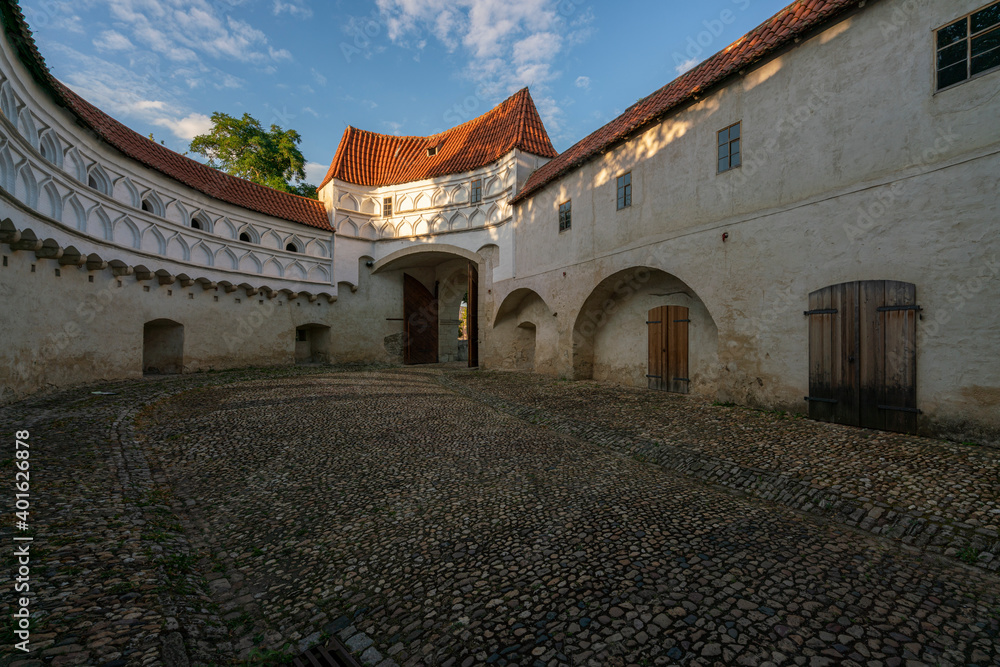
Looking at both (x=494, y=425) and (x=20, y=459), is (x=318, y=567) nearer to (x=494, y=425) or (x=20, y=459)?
(x=20, y=459)

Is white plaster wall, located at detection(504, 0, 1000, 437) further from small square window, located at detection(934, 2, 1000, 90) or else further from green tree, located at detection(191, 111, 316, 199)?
green tree, located at detection(191, 111, 316, 199)

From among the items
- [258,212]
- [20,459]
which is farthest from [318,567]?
[258,212]

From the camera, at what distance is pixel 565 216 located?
1304 cm

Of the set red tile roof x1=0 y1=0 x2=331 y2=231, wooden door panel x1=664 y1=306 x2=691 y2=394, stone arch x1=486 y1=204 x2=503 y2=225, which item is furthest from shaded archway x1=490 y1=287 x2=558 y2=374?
red tile roof x1=0 y1=0 x2=331 y2=231

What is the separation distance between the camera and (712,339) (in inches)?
367

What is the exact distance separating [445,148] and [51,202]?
1492cm

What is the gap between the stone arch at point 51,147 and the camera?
8.59m

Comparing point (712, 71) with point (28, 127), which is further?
point (712, 71)

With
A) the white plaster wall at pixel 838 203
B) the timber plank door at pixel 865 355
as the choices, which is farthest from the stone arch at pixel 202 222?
the timber plank door at pixel 865 355

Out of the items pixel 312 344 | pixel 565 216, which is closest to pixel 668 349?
pixel 565 216

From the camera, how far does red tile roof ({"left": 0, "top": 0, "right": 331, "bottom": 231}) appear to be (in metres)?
7.08

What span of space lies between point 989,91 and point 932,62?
80 centimetres

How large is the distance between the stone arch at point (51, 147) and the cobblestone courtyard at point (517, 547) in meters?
6.18

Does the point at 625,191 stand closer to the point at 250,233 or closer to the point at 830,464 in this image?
the point at 830,464
